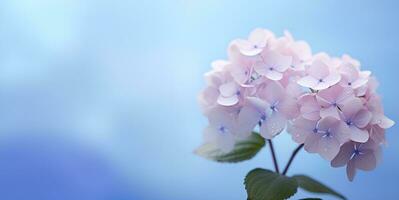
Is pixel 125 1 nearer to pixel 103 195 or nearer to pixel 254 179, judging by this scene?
pixel 103 195

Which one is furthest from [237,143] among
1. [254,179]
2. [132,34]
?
[132,34]

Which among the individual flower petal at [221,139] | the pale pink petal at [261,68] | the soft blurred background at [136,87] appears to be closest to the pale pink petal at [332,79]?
the pale pink petal at [261,68]

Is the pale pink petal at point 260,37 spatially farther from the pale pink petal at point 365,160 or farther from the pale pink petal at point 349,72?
the pale pink petal at point 365,160

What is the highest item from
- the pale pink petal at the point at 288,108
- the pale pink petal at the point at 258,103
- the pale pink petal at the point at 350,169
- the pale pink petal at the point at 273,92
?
the pale pink petal at the point at 273,92

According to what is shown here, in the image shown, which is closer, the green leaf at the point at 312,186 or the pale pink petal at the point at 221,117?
the pale pink petal at the point at 221,117

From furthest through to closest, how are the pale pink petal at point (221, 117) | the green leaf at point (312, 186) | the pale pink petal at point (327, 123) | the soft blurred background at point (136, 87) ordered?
the soft blurred background at point (136, 87) → the green leaf at point (312, 186) → the pale pink petal at point (221, 117) → the pale pink petal at point (327, 123)

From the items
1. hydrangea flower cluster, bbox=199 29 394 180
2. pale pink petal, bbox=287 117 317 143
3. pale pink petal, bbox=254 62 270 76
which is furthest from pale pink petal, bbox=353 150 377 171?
pale pink petal, bbox=254 62 270 76

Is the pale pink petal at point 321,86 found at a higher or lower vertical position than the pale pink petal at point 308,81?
lower
